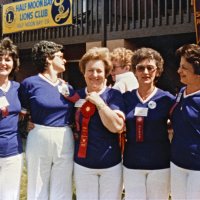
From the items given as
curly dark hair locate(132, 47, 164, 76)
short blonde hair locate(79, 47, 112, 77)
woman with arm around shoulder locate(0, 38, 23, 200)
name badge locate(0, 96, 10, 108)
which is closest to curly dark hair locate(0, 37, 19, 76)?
woman with arm around shoulder locate(0, 38, 23, 200)

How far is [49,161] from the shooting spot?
3.56 m

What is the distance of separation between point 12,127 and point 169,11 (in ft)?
23.7

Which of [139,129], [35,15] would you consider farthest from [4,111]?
[35,15]

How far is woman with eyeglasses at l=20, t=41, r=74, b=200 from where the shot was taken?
11.6 ft

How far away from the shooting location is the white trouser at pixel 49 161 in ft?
11.6

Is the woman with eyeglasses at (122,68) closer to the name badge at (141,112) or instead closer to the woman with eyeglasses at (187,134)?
the name badge at (141,112)

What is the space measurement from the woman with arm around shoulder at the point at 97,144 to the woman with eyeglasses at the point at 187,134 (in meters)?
0.45

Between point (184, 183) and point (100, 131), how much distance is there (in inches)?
30.2

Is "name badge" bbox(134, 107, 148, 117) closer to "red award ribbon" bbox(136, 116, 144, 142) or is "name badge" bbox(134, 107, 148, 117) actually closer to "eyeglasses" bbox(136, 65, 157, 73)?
"red award ribbon" bbox(136, 116, 144, 142)

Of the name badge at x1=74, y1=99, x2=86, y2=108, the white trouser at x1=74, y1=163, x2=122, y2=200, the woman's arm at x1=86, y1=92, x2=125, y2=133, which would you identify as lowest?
the white trouser at x1=74, y1=163, x2=122, y2=200

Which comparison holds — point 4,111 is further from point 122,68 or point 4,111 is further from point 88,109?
point 122,68

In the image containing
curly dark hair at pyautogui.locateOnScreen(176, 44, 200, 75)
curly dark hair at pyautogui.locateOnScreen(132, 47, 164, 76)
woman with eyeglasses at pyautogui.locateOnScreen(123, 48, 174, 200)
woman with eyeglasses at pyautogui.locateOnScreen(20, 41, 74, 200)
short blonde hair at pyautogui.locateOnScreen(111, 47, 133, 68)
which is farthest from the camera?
short blonde hair at pyautogui.locateOnScreen(111, 47, 133, 68)

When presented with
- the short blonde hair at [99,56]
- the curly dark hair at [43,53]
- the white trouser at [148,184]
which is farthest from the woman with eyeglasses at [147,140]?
the curly dark hair at [43,53]

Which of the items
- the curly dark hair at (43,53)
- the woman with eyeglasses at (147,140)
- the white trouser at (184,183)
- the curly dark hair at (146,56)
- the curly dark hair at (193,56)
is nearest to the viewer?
the white trouser at (184,183)
